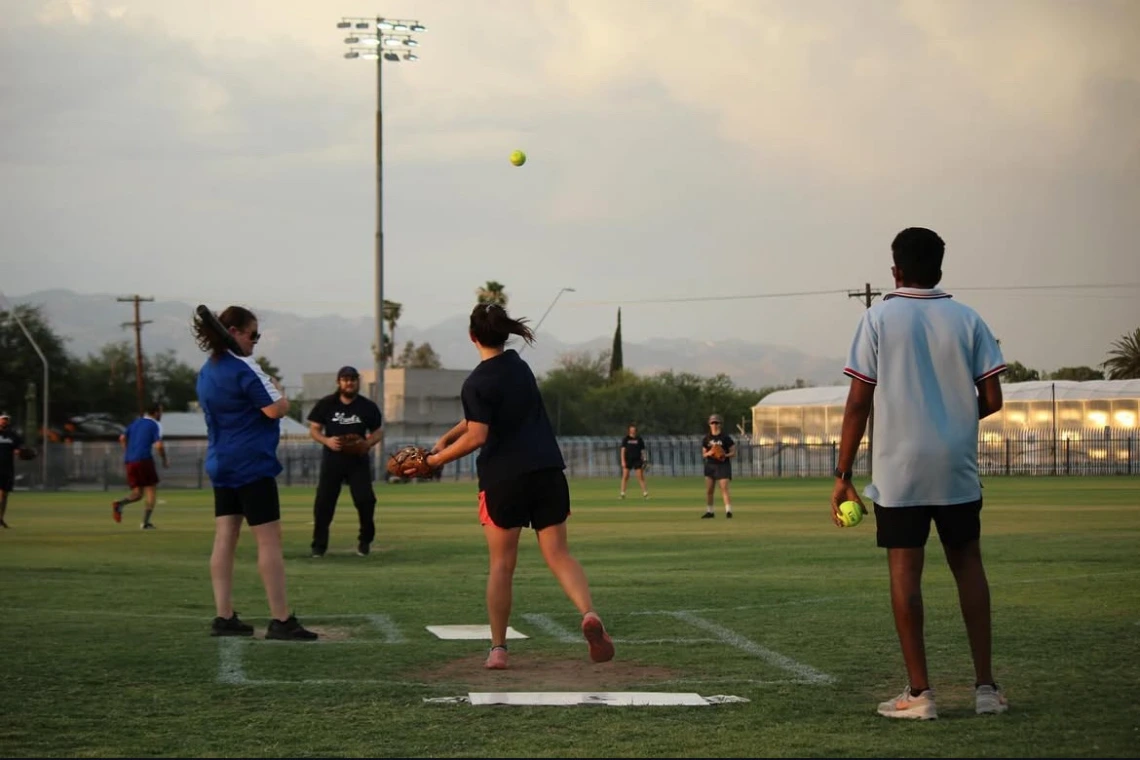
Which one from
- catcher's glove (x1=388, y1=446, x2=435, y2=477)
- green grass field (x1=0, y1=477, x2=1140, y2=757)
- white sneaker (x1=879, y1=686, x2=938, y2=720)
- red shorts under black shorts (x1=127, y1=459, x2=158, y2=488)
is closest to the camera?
green grass field (x1=0, y1=477, x2=1140, y2=757)

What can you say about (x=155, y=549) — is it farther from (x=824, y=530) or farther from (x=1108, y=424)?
(x=1108, y=424)

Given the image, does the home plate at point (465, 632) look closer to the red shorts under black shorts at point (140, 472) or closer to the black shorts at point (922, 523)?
the black shorts at point (922, 523)

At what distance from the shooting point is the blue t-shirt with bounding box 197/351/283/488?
31.9 ft

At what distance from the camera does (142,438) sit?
2645 cm

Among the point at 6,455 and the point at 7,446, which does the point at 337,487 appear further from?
the point at 6,455

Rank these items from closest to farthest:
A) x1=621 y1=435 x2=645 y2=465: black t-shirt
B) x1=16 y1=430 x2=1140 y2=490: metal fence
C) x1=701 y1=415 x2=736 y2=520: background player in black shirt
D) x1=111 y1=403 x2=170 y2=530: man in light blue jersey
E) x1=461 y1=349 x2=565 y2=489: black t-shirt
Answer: x1=461 y1=349 x2=565 y2=489: black t-shirt < x1=111 y1=403 x2=170 y2=530: man in light blue jersey < x1=701 y1=415 x2=736 y2=520: background player in black shirt < x1=621 y1=435 x2=645 y2=465: black t-shirt < x1=16 y1=430 x2=1140 y2=490: metal fence

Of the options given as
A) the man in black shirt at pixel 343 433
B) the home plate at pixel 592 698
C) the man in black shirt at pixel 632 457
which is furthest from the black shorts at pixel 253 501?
the man in black shirt at pixel 632 457

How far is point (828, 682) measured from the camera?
7.79 metres

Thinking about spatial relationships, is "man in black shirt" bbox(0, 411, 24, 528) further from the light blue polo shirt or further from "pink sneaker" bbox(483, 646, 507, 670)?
the light blue polo shirt

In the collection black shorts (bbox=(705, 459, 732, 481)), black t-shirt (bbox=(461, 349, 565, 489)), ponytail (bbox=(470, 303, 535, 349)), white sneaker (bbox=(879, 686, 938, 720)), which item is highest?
ponytail (bbox=(470, 303, 535, 349))

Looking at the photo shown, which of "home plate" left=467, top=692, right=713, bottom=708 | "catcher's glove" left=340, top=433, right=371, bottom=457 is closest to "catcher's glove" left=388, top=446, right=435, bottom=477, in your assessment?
"home plate" left=467, top=692, right=713, bottom=708

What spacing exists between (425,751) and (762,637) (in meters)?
4.09

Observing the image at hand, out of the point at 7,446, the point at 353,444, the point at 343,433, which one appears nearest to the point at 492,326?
the point at 353,444

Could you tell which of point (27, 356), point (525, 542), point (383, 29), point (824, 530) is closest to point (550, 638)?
point (525, 542)
